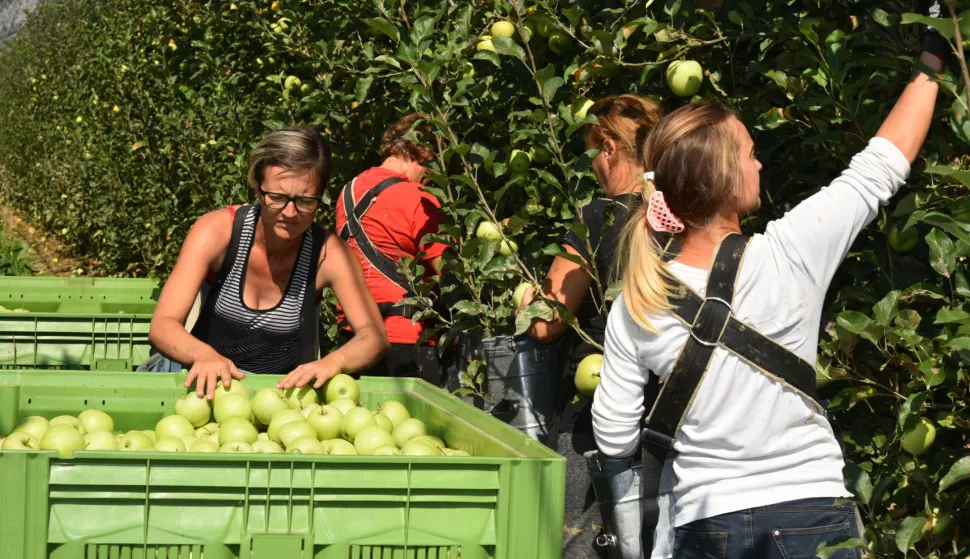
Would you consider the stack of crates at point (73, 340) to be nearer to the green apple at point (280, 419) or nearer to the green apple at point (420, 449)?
the green apple at point (280, 419)

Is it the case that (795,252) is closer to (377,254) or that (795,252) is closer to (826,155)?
(826,155)

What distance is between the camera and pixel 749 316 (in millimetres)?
1834

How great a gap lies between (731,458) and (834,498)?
0.18 meters

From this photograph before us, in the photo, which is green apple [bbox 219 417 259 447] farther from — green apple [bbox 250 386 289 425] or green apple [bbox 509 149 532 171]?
green apple [bbox 509 149 532 171]

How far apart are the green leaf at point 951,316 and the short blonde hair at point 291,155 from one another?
1.80 metres

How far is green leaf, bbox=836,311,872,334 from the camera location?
6.31 feet

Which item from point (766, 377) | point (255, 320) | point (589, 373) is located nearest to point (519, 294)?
point (589, 373)

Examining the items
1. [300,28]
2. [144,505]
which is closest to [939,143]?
[144,505]

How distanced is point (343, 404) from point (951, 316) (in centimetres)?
140

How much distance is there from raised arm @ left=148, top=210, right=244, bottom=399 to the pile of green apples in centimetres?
16

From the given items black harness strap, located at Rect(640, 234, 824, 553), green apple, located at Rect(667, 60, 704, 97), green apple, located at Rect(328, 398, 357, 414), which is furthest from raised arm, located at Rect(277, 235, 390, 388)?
black harness strap, located at Rect(640, 234, 824, 553)

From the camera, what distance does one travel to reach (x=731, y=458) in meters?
1.87

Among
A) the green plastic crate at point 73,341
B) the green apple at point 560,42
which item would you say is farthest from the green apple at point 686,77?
the green plastic crate at point 73,341

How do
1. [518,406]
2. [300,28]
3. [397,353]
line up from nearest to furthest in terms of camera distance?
1. [518,406]
2. [397,353]
3. [300,28]
